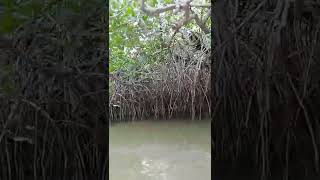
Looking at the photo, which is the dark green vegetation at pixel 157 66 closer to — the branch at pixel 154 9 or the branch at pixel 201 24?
the branch at pixel 201 24

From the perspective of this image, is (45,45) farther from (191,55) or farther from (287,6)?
(191,55)

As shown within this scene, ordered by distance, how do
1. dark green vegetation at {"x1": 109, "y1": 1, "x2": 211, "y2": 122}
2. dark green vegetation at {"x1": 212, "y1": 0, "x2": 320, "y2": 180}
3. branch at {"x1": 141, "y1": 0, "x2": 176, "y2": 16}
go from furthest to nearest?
dark green vegetation at {"x1": 109, "y1": 1, "x2": 211, "y2": 122} → branch at {"x1": 141, "y1": 0, "x2": 176, "y2": 16} → dark green vegetation at {"x1": 212, "y1": 0, "x2": 320, "y2": 180}

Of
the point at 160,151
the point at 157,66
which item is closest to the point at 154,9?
the point at 157,66

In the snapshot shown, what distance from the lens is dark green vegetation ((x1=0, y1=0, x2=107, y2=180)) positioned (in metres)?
1.24

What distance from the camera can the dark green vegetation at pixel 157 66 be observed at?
474cm

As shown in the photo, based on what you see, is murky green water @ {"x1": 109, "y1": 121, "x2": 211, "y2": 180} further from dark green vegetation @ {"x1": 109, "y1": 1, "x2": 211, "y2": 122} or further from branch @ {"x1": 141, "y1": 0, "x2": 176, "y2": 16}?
branch @ {"x1": 141, "y1": 0, "x2": 176, "y2": 16}

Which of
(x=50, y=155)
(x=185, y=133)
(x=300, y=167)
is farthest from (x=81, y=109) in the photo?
(x=185, y=133)

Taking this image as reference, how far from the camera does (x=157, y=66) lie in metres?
4.96

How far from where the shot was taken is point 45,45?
125cm

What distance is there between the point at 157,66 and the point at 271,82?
3.77 m

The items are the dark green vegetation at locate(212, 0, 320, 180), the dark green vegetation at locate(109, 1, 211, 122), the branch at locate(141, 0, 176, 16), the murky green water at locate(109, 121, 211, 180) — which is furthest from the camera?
the dark green vegetation at locate(109, 1, 211, 122)

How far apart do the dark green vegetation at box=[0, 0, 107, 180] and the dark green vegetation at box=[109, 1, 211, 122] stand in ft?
11.1

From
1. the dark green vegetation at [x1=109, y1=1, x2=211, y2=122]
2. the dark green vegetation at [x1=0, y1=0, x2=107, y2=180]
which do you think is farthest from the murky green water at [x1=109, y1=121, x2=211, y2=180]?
the dark green vegetation at [x1=0, y1=0, x2=107, y2=180]

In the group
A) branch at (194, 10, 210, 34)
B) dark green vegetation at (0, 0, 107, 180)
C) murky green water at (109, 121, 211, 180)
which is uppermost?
branch at (194, 10, 210, 34)
